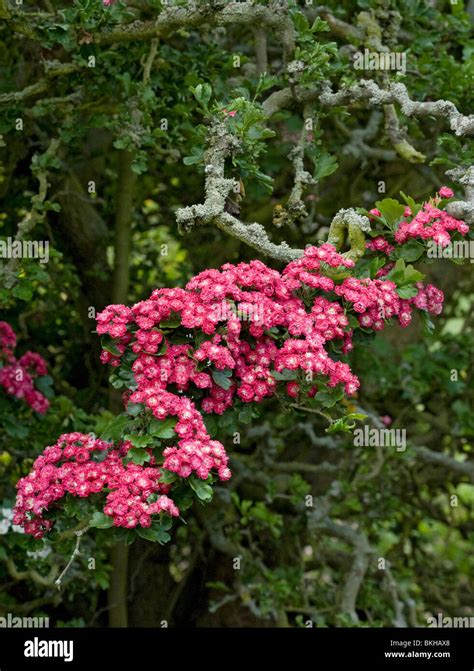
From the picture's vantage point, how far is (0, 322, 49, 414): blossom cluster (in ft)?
11.7

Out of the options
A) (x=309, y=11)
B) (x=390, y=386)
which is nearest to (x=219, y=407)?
(x=309, y=11)

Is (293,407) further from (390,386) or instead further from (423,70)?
(390,386)

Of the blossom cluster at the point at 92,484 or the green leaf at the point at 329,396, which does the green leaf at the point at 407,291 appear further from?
the blossom cluster at the point at 92,484

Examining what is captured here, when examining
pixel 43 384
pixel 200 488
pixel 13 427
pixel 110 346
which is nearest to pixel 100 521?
pixel 200 488

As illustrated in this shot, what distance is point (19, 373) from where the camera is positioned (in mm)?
3635

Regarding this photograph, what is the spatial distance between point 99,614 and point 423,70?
9.88 ft

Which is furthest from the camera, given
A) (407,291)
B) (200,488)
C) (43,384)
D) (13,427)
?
(43,384)

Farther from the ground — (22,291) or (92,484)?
(22,291)

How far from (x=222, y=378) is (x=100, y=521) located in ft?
1.50

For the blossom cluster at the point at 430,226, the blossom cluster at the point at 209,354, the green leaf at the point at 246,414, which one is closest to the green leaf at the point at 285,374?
the blossom cluster at the point at 209,354

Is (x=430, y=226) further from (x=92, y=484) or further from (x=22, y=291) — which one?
(x=22, y=291)

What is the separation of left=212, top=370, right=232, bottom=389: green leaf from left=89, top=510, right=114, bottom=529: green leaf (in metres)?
0.42

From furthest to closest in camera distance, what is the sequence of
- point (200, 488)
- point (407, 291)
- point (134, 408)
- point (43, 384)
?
point (43, 384) < point (407, 291) < point (134, 408) < point (200, 488)

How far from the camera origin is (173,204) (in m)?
5.09
